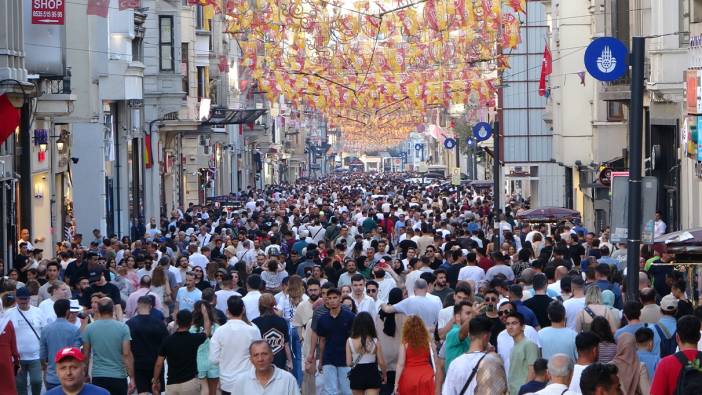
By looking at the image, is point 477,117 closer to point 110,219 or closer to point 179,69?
point 179,69

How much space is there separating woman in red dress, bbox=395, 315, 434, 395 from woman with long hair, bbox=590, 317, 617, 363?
59.1 inches

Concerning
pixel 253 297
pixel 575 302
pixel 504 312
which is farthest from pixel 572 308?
pixel 253 297

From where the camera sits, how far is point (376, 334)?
1412 centimetres

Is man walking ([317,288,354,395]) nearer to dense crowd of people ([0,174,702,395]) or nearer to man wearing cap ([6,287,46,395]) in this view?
dense crowd of people ([0,174,702,395])

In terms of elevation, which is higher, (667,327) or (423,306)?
(667,327)

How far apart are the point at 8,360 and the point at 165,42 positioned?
38019 millimetres

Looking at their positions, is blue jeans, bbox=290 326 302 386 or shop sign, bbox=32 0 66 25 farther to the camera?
shop sign, bbox=32 0 66 25

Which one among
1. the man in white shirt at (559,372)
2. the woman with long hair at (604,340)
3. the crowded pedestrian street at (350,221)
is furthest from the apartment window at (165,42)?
the man in white shirt at (559,372)

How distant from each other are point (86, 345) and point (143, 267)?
27.6ft

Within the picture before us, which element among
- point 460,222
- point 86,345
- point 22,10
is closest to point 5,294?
point 86,345

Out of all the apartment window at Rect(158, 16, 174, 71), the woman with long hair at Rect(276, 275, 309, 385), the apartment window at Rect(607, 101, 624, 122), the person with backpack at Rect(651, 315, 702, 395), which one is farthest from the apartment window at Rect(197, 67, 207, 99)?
the person with backpack at Rect(651, 315, 702, 395)

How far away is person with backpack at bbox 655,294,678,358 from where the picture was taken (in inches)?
494

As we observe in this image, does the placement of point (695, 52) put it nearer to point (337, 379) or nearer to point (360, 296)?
point (360, 296)

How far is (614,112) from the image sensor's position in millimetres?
43031
